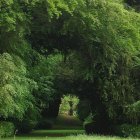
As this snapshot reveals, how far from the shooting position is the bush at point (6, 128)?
30.6m

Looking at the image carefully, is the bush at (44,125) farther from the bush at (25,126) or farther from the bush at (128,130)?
the bush at (128,130)

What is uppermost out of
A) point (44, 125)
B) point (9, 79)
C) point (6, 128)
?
point (9, 79)

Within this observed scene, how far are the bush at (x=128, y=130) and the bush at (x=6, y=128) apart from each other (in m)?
7.36

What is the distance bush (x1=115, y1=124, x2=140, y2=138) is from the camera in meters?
29.1

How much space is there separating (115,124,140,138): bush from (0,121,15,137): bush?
736 centimetres

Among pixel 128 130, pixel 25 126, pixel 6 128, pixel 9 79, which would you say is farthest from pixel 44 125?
pixel 9 79

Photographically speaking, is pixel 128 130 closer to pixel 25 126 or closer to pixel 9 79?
pixel 9 79

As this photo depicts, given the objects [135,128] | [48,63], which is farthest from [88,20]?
[48,63]

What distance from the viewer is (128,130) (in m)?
29.8

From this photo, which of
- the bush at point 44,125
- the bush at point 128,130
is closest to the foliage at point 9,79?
the bush at point 128,130

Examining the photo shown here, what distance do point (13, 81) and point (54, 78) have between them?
12330mm

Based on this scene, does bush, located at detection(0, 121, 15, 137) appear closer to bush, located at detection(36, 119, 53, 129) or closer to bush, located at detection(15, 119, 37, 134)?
bush, located at detection(15, 119, 37, 134)

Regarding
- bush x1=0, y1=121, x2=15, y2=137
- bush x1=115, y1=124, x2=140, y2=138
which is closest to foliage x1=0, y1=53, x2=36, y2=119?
bush x1=0, y1=121, x2=15, y2=137

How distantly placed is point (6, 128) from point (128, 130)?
8.27 meters
